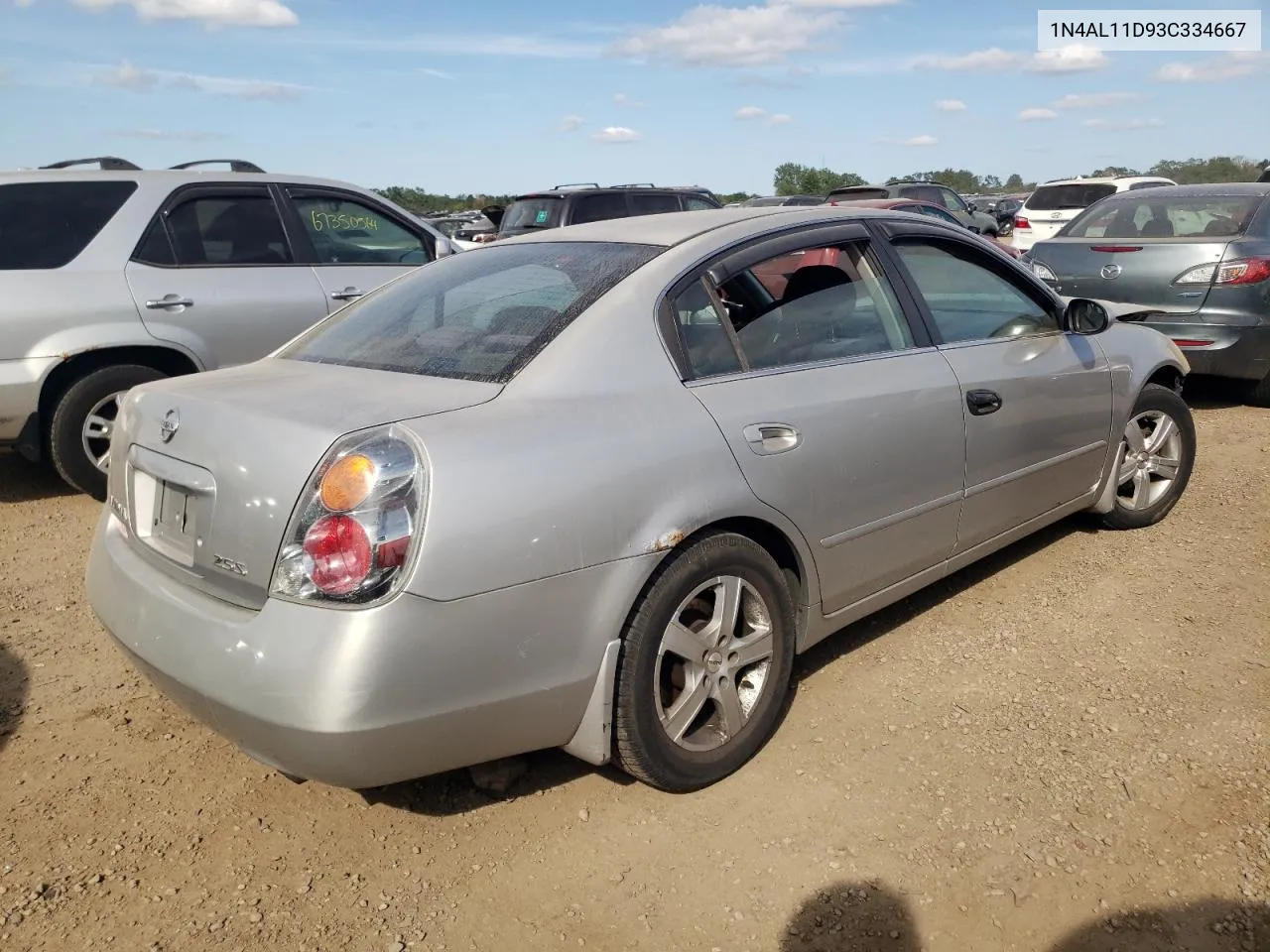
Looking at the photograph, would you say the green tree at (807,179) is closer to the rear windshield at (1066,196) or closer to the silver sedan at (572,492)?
the rear windshield at (1066,196)

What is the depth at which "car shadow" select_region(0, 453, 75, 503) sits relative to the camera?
19.1 ft

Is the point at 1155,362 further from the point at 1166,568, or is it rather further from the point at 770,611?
the point at 770,611

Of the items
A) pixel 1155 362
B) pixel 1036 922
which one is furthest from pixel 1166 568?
pixel 1036 922

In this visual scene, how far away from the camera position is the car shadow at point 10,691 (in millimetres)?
3236

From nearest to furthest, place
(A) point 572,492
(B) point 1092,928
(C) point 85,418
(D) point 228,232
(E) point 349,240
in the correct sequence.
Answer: (B) point 1092,928 → (A) point 572,492 → (C) point 85,418 → (D) point 228,232 → (E) point 349,240

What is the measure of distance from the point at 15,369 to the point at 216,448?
3464 mm

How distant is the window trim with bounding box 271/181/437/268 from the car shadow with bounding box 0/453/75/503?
195cm

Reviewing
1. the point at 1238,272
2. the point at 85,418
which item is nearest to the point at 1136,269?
the point at 1238,272

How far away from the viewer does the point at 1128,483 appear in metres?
4.81

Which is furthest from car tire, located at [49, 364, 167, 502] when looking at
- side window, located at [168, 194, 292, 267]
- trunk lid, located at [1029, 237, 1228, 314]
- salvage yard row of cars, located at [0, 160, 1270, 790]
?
trunk lid, located at [1029, 237, 1228, 314]

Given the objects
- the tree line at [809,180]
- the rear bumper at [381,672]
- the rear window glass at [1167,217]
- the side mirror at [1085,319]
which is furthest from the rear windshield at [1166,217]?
the tree line at [809,180]

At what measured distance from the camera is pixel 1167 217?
773 cm

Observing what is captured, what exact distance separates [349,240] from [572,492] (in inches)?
183

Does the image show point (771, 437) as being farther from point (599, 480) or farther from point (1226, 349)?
point (1226, 349)
